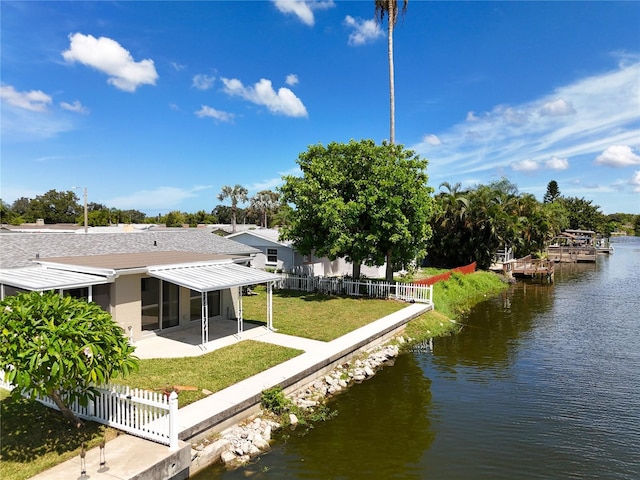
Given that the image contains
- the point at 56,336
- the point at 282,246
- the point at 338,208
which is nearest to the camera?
the point at 56,336

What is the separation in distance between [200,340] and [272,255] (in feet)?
49.4

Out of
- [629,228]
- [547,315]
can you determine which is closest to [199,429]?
[547,315]

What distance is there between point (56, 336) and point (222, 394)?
173 inches

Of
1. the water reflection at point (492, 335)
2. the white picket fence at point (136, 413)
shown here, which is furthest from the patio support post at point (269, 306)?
the white picket fence at point (136, 413)

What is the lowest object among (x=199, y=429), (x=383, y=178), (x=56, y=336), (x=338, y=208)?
(x=199, y=429)

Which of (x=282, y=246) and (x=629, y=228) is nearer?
(x=282, y=246)

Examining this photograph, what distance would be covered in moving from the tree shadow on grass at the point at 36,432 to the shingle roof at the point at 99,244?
7.46m

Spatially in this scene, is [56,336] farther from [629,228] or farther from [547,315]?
[629,228]

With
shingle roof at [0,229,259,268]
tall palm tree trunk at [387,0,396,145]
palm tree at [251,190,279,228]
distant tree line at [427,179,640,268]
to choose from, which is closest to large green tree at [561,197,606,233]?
distant tree line at [427,179,640,268]

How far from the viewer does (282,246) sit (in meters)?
29.1

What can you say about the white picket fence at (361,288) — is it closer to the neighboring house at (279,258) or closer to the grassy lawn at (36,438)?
the neighboring house at (279,258)

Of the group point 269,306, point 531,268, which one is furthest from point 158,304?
point 531,268

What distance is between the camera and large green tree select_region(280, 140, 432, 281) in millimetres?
23172

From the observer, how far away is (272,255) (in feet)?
98.6
